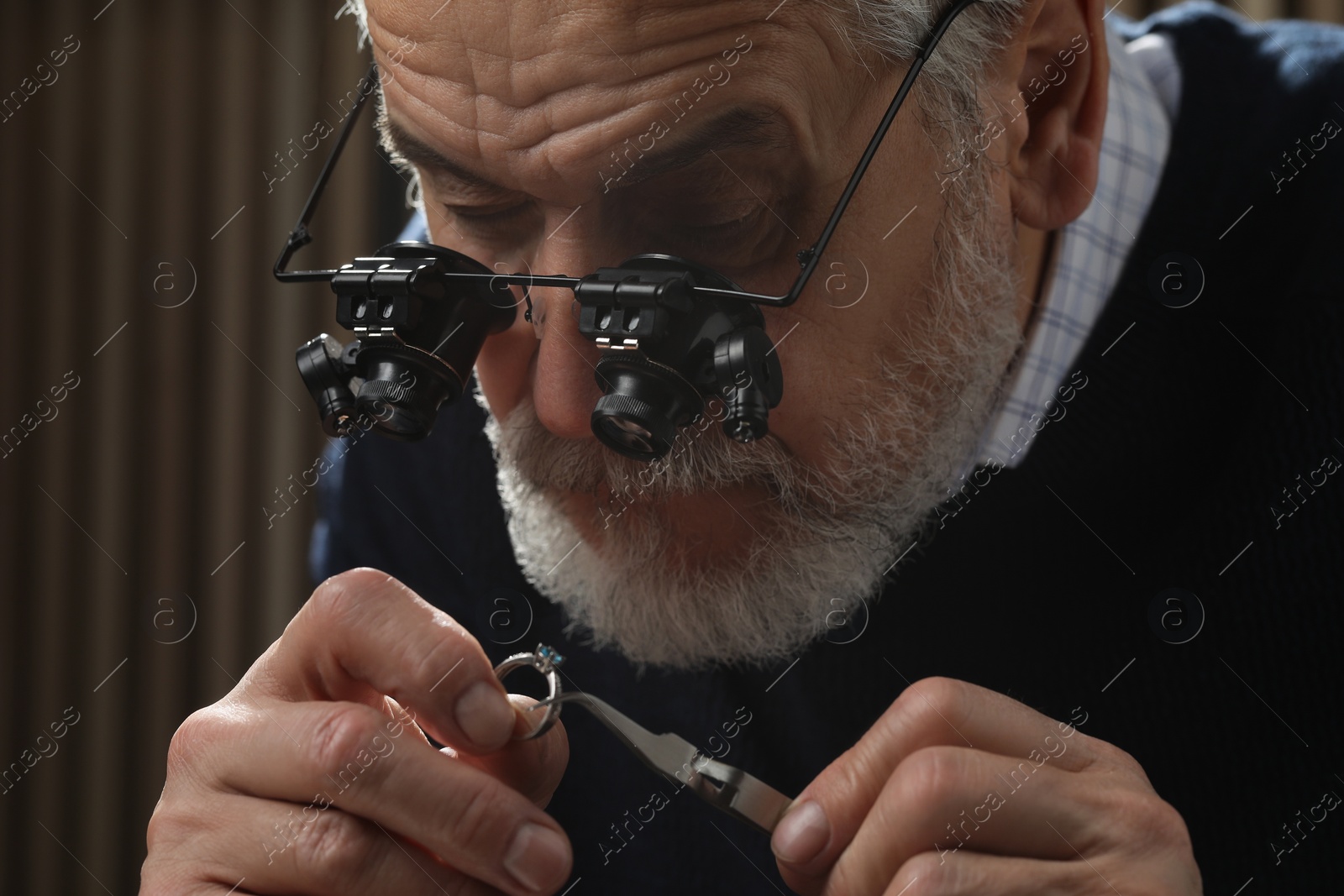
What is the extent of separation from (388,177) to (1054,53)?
5.41 feet

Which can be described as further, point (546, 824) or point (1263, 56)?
point (1263, 56)

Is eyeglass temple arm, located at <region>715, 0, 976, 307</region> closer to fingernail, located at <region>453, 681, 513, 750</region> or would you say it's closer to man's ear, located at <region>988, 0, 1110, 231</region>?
man's ear, located at <region>988, 0, 1110, 231</region>

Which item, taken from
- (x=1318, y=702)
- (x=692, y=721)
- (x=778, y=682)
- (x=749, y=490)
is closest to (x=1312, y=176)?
(x=1318, y=702)

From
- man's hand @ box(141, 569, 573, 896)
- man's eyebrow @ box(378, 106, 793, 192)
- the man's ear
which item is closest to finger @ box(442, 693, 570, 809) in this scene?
man's hand @ box(141, 569, 573, 896)

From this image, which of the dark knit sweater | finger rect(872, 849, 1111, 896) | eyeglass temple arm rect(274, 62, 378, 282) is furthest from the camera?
the dark knit sweater

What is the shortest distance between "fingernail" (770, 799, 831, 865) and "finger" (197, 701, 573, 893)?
0.18 metres

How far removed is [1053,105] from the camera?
3.74 ft

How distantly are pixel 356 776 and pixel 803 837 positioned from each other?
357 mm

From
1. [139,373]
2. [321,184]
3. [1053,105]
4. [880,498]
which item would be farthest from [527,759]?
[139,373]

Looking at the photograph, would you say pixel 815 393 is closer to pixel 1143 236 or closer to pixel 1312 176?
pixel 1143 236

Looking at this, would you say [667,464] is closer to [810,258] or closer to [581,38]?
[810,258]

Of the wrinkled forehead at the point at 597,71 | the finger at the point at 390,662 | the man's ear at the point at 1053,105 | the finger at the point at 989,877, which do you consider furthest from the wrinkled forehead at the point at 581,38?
the finger at the point at 989,877

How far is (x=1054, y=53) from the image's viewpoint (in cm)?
112

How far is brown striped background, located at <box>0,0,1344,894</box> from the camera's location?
7.93 ft
